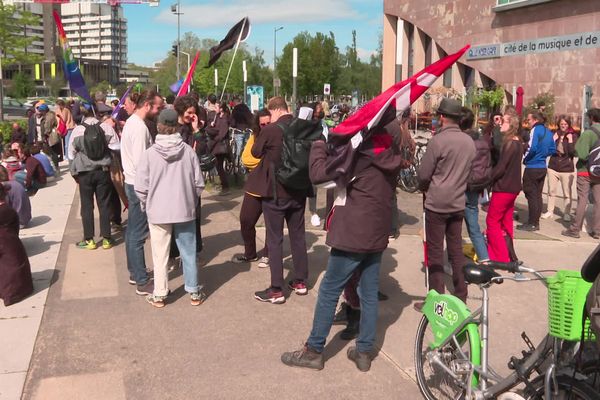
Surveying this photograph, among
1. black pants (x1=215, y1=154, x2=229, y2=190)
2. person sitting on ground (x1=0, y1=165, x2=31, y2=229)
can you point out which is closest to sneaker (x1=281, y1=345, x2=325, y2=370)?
person sitting on ground (x1=0, y1=165, x2=31, y2=229)

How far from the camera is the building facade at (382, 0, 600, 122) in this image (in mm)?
21266

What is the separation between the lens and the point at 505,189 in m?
6.49

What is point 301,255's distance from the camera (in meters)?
5.57

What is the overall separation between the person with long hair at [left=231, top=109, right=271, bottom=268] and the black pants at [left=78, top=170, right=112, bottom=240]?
1769 mm

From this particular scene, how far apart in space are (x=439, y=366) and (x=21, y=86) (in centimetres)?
8727

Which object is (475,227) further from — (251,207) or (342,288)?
(342,288)

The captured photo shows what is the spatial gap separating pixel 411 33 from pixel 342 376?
119ft

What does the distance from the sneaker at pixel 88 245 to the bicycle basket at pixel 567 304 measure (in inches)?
230

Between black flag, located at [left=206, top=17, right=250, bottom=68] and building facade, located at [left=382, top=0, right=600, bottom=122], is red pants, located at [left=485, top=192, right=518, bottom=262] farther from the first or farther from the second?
building facade, located at [left=382, top=0, right=600, bottom=122]

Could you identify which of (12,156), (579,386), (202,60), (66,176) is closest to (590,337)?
(579,386)

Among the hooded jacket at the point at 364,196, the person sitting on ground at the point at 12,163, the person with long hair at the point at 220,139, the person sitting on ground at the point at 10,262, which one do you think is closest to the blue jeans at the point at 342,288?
the hooded jacket at the point at 364,196

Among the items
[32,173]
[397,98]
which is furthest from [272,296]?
[32,173]

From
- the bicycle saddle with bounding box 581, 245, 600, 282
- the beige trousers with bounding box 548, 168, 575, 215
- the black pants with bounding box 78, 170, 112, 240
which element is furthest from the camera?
the beige trousers with bounding box 548, 168, 575, 215

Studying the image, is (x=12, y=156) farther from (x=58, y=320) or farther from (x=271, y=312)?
(x=271, y=312)
